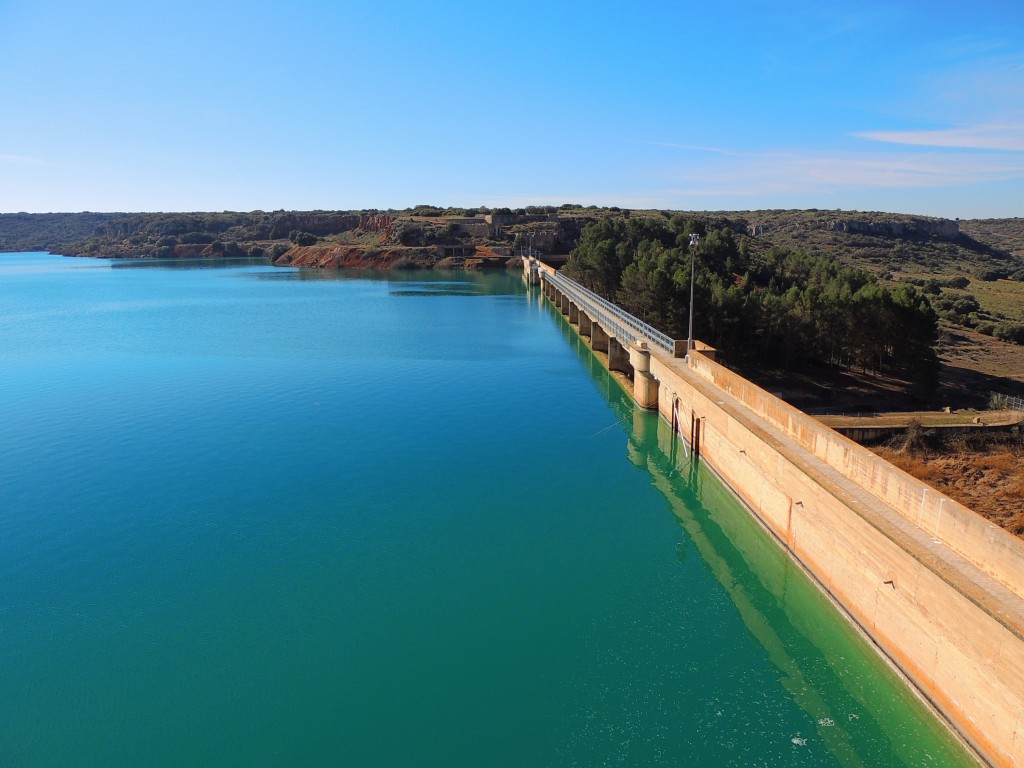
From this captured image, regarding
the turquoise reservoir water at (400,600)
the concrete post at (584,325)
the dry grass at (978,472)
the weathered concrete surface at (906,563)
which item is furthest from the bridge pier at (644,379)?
the concrete post at (584,325)

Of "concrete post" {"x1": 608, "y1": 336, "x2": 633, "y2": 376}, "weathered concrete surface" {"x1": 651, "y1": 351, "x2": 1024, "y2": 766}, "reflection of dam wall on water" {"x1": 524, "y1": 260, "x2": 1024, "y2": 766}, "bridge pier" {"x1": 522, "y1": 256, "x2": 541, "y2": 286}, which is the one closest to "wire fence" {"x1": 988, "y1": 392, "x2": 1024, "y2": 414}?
"reflection of dam wall on water" {"x1": 524, "y1": 260, "x2": 1024, "y2": 766}

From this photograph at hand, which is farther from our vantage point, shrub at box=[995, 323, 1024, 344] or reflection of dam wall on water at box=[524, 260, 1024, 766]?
shrub at box=[995, 323, 1024, 344]

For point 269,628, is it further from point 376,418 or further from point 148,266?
point 148,266

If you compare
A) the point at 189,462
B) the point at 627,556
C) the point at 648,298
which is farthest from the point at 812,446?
the point at 648,298

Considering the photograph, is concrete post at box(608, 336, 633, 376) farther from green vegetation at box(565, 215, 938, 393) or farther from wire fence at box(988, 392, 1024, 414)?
wire fence at box(988, 392, 1024, 414)

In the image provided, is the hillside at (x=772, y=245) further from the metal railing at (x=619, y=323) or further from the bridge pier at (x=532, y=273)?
the bridge pier at (x=532, y=273)

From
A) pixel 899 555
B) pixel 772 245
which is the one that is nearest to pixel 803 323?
pixel 899 555
